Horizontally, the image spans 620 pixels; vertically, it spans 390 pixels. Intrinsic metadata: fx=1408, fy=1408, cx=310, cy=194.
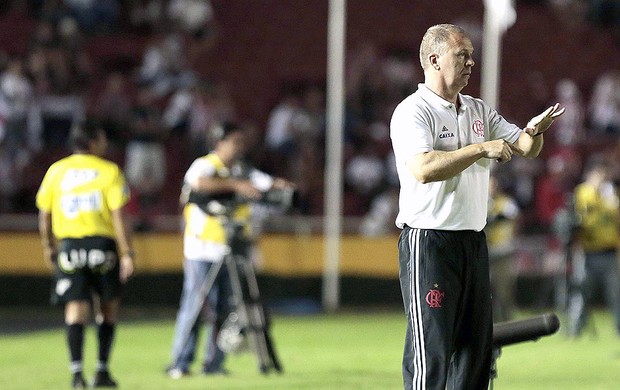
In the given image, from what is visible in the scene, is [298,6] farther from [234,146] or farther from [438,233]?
[438,233]

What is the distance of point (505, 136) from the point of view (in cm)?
735

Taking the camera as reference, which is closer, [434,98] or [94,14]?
[434,98]

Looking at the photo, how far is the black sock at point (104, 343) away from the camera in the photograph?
11.0 meters

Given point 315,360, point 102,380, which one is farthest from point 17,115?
point 102,380

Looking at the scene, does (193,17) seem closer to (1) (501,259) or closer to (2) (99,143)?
(1) (501,259)

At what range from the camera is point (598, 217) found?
17.7 meters

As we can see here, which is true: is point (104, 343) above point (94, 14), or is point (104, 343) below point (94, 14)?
below

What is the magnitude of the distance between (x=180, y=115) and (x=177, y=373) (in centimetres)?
1220

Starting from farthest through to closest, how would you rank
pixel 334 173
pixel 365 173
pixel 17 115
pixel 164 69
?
pixel 365 173
pixel 164 69
pixel 17 115
pixel 334 173

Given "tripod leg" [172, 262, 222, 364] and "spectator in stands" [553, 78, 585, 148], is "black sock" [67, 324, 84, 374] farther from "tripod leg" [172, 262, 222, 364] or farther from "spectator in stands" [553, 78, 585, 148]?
"spectator in stands" [553, 78, 585, 148]

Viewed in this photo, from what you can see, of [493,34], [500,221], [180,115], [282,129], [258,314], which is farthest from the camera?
[282,129]

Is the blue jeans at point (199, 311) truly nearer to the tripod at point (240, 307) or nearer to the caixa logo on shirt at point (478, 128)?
the tripod at point (240, 307)

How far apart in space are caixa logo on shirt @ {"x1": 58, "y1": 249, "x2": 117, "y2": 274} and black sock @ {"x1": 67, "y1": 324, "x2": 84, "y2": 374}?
452mm

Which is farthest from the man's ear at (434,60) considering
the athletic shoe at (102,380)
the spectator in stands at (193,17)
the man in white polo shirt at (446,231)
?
the spectator in stands at (193,17)
